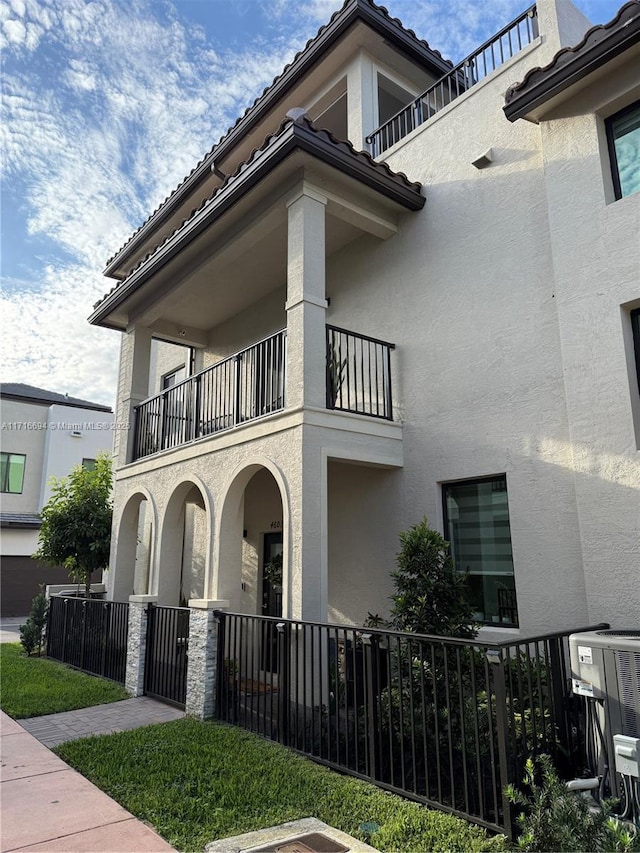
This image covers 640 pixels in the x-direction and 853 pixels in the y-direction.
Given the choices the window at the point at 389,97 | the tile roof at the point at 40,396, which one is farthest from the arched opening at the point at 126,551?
the tile roof at the point at 40,396

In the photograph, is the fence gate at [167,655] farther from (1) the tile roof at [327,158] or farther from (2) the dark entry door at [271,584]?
(1) the tile roof at [327,158]

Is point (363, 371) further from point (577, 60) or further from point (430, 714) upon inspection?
point (430, 714)

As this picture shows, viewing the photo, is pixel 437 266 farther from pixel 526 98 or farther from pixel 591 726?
pixel 591 726

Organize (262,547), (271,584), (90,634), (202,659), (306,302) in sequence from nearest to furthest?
1. (202,659)
2. (306,302)
3. (90,634)
4. (271,584)
5. (262,547)

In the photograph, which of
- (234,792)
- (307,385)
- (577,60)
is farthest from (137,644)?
(577,60)

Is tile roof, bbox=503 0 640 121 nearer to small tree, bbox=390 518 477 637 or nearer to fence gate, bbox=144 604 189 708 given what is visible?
small tree, bbox=390 518 477 637

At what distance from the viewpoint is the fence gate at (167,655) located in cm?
780

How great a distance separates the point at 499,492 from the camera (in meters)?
7.09

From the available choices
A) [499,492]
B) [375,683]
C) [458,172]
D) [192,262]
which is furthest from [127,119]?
[375,683]

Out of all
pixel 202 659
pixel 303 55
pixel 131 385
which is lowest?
pixel 202 659

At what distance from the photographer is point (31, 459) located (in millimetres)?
28250

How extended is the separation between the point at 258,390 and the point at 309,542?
2.83 metres

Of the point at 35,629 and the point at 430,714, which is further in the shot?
the point at 35,629

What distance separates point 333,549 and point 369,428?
7.29 feet
